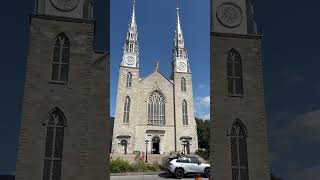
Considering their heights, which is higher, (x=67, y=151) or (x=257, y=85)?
(x=257, y=85)

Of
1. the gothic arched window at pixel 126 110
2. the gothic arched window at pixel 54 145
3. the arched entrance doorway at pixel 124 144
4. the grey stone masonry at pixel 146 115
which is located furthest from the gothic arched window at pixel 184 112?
the gothic arched window at pixel 54 145

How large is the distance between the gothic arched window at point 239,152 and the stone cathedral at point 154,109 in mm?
31736

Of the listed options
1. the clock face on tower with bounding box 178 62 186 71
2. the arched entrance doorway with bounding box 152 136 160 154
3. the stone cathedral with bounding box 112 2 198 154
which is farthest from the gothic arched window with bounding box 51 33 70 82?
the clock face on tower with bounding box 178 62 186 71

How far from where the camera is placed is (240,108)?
18672 mm

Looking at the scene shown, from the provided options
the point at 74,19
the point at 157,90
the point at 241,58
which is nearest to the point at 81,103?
the point at 74,19

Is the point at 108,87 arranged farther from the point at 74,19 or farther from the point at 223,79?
the point at 223,79

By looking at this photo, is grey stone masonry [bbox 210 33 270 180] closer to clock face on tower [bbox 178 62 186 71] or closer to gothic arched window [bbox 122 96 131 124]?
gothic arched window [bbox 122 96 131 124]

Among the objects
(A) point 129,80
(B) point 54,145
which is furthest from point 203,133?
(B) point 54,145

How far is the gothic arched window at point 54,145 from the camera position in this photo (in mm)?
16547

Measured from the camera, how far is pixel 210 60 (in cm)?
1919

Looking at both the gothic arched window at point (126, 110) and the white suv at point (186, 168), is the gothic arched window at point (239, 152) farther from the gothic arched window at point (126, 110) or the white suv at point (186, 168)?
the gothic arched window at point (126, 110)

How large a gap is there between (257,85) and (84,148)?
877cm

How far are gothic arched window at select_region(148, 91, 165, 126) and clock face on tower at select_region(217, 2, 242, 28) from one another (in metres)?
33.3

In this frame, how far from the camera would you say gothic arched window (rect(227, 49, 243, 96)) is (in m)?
19.1
